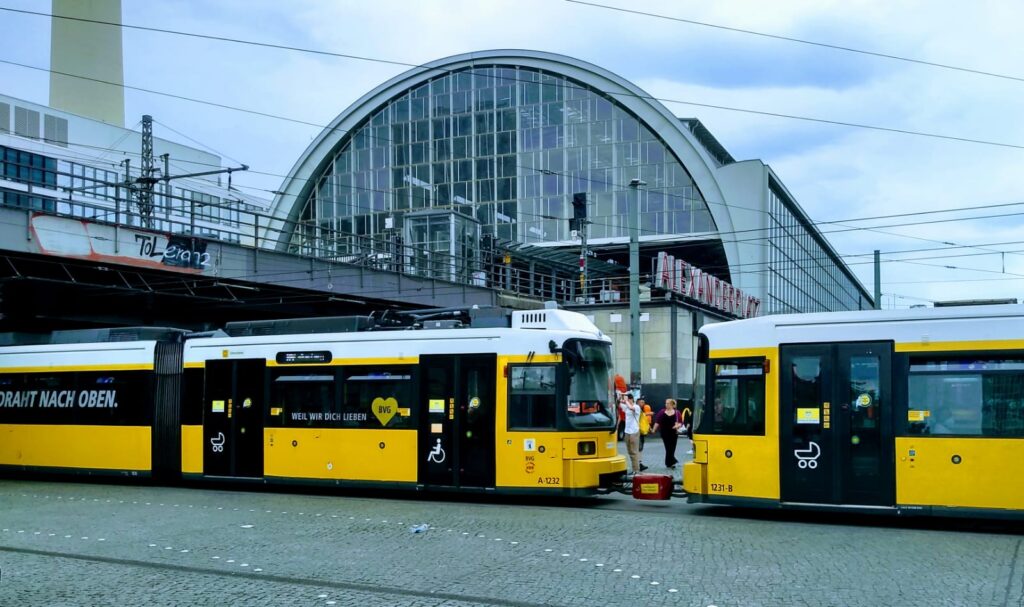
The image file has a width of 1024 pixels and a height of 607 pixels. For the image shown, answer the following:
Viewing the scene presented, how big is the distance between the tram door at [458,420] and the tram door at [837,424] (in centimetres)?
470

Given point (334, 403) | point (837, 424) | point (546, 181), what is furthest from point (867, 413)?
point (546, 181)

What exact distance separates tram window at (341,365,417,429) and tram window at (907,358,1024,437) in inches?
311

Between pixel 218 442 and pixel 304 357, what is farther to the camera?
pixel 218 442

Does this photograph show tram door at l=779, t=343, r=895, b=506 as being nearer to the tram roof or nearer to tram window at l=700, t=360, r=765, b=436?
the tram roof

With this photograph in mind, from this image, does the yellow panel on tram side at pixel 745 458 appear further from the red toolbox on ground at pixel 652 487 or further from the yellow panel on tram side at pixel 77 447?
the yellow panel on tram side at pixel 77 447

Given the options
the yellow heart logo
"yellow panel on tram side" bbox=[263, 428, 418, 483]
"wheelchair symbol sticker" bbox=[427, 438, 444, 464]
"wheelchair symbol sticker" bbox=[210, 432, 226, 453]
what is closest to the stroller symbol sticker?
"wheelchair symbol sticker" bbox=[427, 438, 444, 464]

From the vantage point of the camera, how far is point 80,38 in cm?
9219

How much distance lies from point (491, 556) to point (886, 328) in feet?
21.0

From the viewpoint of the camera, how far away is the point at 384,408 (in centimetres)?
1709

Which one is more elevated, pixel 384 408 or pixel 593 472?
pixel 384 408

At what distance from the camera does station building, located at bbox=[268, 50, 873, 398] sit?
5634cm

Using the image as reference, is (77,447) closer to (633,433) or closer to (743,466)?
(633,433)

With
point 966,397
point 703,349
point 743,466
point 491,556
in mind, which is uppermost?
point 703,349

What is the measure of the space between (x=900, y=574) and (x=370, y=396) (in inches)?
391
